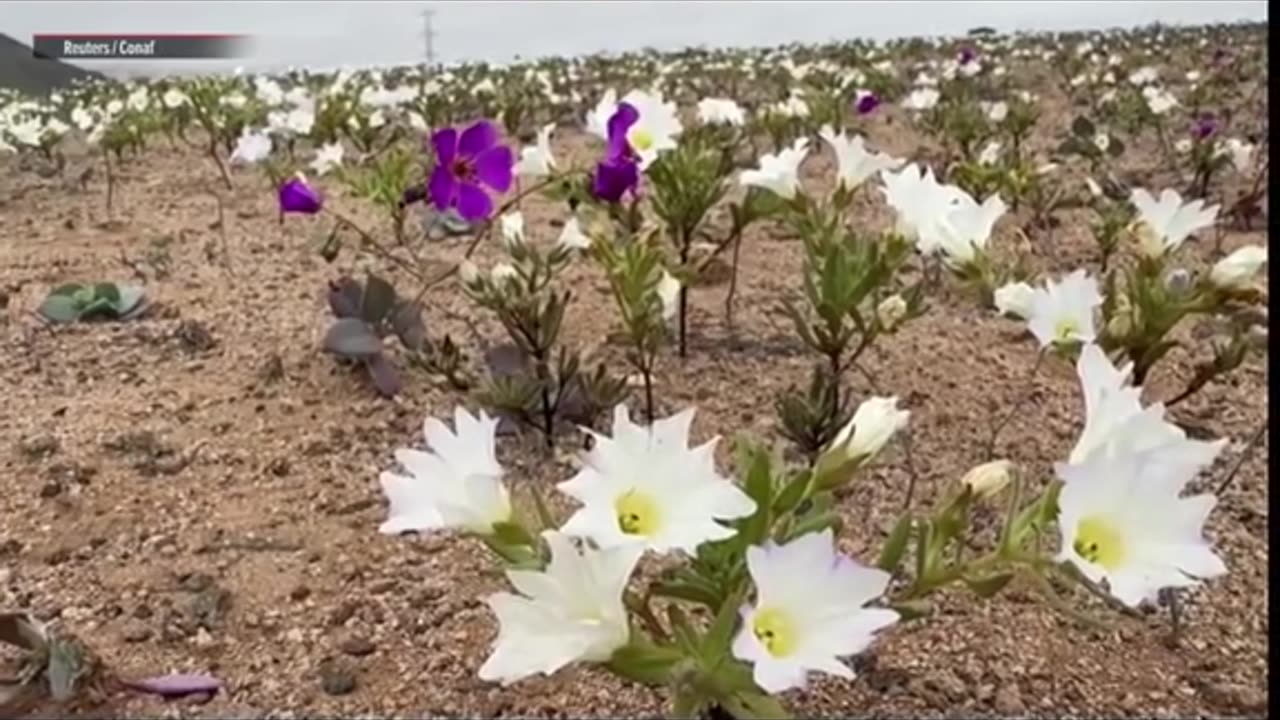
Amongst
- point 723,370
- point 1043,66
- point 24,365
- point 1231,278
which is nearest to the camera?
point 1231,278

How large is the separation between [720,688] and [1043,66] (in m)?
9.39

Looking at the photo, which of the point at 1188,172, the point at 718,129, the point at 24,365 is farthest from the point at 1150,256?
the point at 1188,172

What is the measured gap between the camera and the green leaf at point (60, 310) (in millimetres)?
2764

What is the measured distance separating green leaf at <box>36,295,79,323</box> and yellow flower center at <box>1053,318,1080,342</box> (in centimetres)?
200

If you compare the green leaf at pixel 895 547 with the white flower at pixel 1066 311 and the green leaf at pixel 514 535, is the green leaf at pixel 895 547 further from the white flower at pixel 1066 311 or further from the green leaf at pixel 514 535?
the white flower at pixel 1066 311

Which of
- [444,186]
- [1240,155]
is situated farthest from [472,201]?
[1240,155]

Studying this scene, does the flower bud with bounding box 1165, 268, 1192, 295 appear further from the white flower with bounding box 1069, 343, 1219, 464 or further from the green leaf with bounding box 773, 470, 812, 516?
the green leaf with bounding box 773, 470, 812, 516

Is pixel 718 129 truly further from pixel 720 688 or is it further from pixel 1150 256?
pixel 720 688

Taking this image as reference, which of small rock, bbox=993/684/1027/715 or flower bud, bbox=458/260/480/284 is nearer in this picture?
small rock, bbox=993/684/1027/715

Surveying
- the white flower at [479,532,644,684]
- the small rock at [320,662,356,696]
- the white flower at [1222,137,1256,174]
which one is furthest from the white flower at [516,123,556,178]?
the white flower at [1222,137,1256,174]

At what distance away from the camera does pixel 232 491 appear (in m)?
1.90

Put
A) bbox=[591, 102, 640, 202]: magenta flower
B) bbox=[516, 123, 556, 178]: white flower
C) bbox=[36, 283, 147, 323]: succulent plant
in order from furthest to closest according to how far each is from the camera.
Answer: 1. bbox=[36, 283, 147, 323]: succulent plant
2. bbox=[516, 123, 556, 178]: white flower
3. bbox=[591, 102, 640, 202]: magenta flower

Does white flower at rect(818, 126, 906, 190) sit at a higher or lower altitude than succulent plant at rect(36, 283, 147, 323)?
lower

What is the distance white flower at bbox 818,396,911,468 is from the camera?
0.95m
